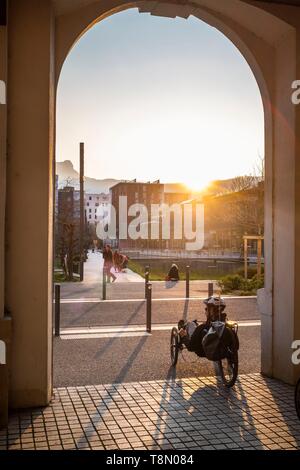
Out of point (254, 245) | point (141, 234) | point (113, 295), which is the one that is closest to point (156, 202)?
point (141, 234)

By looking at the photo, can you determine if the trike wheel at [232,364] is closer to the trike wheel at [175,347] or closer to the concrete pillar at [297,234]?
the concrete pillar at [297,234]

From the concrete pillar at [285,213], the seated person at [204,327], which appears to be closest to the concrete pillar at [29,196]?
the seated person at [204,327]

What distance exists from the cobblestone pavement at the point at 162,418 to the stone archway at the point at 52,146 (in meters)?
0.49

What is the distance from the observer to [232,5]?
21.7 feet

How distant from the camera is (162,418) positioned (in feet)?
17.5

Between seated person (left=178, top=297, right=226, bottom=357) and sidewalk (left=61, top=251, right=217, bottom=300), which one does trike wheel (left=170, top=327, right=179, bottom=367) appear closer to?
seated person (left=178, top=297, right=226, bottom=357)

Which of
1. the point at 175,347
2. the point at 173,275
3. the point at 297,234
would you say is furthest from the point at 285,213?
the point at 173,275

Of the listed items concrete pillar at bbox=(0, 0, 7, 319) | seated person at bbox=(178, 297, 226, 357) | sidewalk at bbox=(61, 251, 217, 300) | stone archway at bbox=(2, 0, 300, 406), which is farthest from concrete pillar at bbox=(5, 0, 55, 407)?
sidewalk at bbox=(61, 251, 217, 300)

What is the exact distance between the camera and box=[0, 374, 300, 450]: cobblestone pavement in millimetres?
4684

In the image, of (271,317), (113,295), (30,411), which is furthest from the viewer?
(113,295)

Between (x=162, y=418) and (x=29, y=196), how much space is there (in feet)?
9.33

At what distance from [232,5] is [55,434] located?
5.59 m

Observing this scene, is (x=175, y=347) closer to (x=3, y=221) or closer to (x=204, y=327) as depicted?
(x=204, y=327)

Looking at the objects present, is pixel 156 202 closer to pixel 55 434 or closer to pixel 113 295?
pixel 113 295
